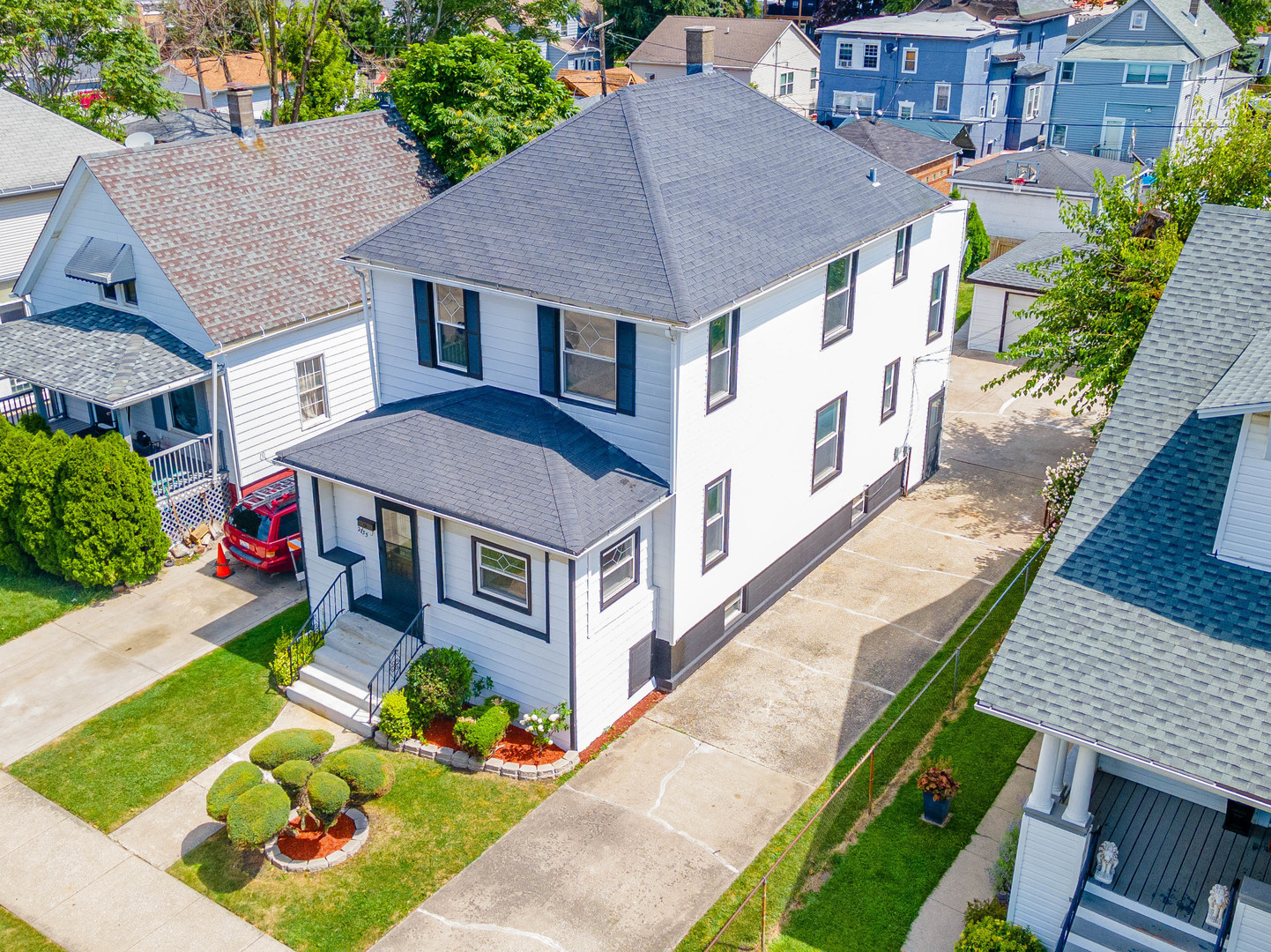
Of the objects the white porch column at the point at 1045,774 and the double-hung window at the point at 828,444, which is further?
the double-hung window at the point at 828,444

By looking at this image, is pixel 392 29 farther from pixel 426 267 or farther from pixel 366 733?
pixel 366 733

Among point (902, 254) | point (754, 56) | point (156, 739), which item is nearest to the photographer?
point (156, 739)

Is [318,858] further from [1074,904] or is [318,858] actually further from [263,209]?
[263,209]

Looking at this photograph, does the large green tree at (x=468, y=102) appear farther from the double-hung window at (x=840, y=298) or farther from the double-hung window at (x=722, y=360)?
the double-hung window at (x=722, y=360)

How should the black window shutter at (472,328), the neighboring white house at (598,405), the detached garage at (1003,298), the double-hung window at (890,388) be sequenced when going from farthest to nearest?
the detached garage at (1003,298) < the double-hung window at (890,388) < the black window shutter at (472,328) < the neighboring white house at (598,405)

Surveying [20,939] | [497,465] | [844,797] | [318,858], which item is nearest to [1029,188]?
[497,465]

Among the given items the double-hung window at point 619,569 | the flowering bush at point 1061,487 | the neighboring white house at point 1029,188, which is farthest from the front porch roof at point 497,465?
the neighboring white house at point 1029,188
